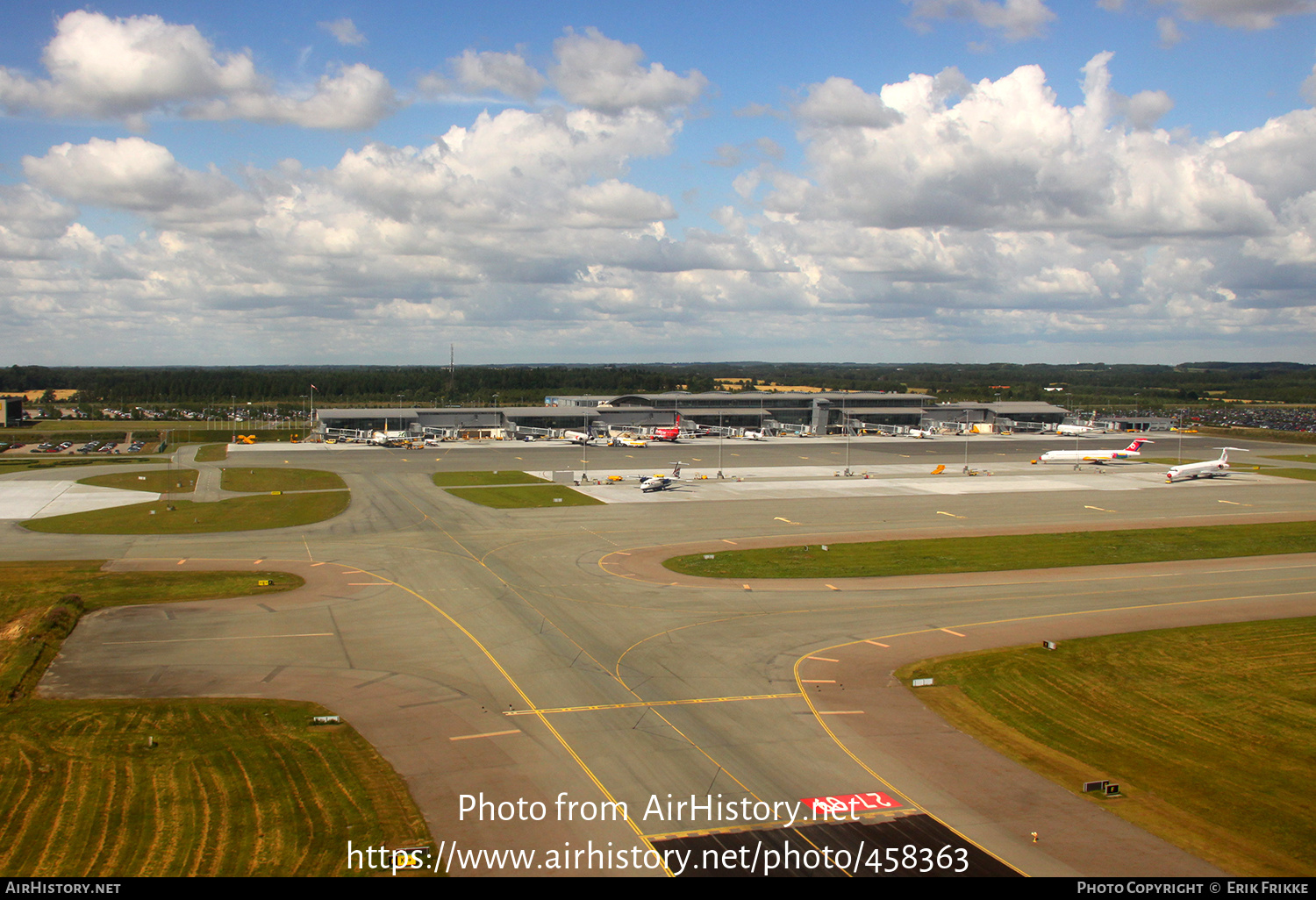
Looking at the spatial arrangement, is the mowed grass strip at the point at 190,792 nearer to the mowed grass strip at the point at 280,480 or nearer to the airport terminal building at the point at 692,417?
the mowed grass strip at the point at 280,480

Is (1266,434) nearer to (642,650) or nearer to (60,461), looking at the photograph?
(642,650)

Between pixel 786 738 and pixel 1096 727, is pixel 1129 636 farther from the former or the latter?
pixel 786 738

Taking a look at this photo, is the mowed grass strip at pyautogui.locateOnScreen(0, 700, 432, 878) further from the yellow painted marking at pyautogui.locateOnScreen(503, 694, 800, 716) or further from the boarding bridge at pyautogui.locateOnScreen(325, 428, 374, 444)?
the boarding bridge at pyautogui.locateOnScreen(325, 428, 374, 444)

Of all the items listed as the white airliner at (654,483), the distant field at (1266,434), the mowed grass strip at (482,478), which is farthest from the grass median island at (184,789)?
the distant field at (1266,434)

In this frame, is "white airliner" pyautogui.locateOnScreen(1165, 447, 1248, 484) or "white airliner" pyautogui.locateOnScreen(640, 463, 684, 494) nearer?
"white airliner" pyautogui.locateOnScreen(640, 463, 684, 494)

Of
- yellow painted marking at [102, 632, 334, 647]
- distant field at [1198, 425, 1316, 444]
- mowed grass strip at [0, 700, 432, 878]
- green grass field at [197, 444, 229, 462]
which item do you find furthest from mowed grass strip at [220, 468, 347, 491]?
distant field at [1198, 425, 1316, 444]
